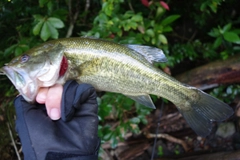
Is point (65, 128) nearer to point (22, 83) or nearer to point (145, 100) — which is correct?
point (22, 83)

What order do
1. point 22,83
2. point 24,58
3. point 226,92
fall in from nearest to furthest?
point 22,83, point 24,58, point 226,92

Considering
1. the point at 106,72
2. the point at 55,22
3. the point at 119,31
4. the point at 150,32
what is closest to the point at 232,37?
the point at 150,32

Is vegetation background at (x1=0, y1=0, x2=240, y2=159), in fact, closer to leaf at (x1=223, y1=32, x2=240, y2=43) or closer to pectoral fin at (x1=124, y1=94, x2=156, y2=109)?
leaf at (x1=223, y1=32, x2=240, y2=43)

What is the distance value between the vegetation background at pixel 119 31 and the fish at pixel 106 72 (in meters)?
0.48

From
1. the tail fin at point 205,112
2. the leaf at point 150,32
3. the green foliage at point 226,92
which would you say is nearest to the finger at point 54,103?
the tail fin at point 205,112

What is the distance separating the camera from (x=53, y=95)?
1.65m

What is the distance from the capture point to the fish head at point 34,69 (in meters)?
1.64

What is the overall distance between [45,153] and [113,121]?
6.17 ft

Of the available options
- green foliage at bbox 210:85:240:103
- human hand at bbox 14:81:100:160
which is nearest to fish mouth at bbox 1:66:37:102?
human hand at bbox 14:81:100:160

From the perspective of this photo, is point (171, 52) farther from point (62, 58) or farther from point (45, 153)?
point (45, 153)

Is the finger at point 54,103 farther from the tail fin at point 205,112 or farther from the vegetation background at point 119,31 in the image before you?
the tail fin at point 205,112

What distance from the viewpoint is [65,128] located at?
5.63 feet

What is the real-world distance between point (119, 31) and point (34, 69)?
1.04 meters

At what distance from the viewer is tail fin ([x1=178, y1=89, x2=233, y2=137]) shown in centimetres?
208
